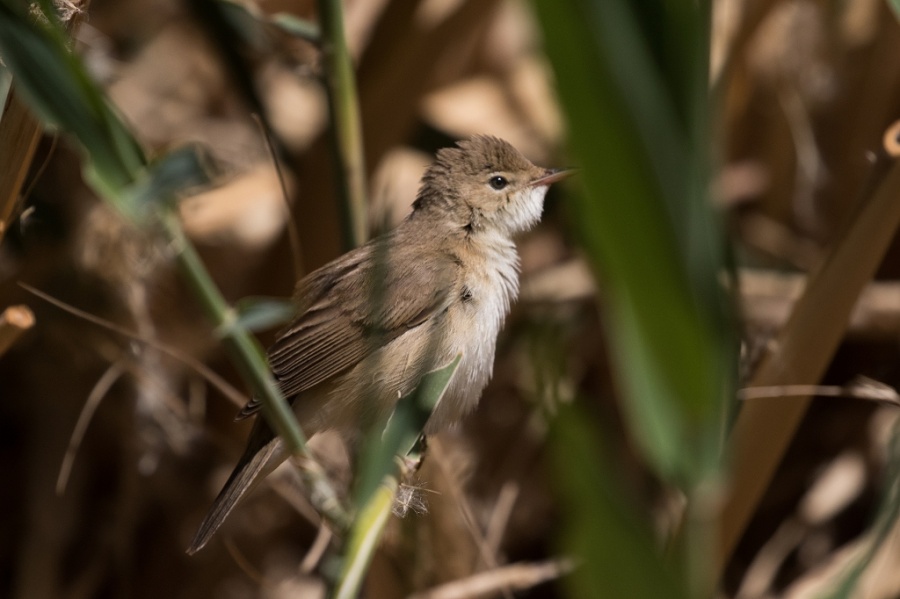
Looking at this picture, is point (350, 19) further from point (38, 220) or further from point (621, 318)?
point (621, 318)

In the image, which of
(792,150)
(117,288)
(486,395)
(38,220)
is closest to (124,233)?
(117,288)

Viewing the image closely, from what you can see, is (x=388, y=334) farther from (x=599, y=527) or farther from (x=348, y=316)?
(x=599, y=527)

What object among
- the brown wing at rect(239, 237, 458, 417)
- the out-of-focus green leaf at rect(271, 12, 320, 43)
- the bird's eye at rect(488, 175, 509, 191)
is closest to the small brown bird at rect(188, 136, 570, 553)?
the brown wing at rect(239, 237, 458, 417)

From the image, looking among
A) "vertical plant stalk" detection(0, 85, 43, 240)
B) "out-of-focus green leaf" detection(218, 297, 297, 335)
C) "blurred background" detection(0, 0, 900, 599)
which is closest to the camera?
"out-of-focus green leaf" detection(218, 297, 297, 335)

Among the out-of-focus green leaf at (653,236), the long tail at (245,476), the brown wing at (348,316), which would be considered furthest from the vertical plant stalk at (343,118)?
the out-of-focus green leaf at (653,236)

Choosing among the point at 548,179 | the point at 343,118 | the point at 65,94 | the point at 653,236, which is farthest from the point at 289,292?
the point at 653,236

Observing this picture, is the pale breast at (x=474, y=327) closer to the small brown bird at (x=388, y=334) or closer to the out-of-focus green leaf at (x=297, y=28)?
the small brown bird at (x=388, y=334)

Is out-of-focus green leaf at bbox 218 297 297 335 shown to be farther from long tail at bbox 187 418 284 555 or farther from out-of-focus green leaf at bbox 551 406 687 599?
long tail at bbox 187 418 284 555
